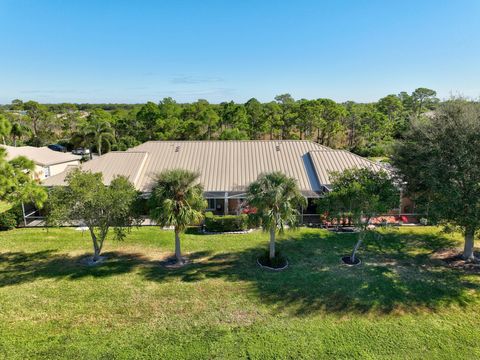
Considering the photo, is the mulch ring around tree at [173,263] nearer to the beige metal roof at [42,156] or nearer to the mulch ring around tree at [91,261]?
the mulch ring around tree at [91,261]

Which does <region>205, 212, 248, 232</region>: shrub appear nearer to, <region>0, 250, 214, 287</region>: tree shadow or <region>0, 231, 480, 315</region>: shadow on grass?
<region>0, 231, 480, 315</region>: shadow on grass

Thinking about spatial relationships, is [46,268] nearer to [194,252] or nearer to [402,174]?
[194,252]

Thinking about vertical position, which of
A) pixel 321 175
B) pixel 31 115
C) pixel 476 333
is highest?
pixel 31 115

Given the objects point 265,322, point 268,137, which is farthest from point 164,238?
point 268,137

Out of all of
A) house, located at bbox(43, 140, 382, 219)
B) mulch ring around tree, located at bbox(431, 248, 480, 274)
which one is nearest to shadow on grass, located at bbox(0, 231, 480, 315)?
mulch ring around tree, located at bbox(431, 248, 480, 274)

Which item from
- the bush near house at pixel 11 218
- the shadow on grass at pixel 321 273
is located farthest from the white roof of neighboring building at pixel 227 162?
the shadow on grass at pixel 321 273
